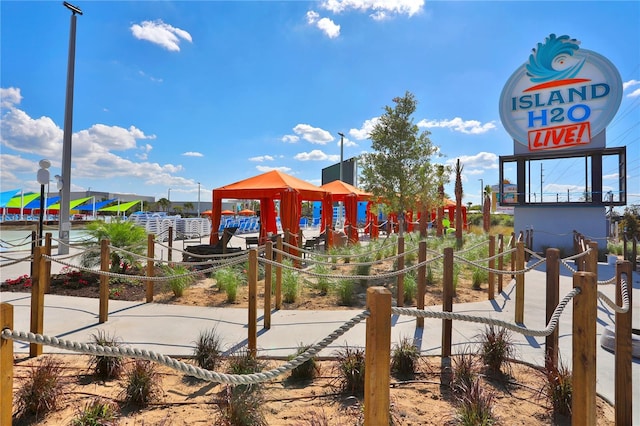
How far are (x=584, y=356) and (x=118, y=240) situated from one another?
326 inches

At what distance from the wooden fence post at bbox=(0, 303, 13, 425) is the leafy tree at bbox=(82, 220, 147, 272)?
20.5 ft

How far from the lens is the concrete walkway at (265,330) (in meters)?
3.87

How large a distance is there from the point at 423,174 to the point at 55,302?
1183cm

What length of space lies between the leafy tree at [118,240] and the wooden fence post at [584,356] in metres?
7.39

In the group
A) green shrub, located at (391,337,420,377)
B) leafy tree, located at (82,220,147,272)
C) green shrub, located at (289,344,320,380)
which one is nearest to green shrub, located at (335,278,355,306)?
green shrub, located at (391,337,420,377)

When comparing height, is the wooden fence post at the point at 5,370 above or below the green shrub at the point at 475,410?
above

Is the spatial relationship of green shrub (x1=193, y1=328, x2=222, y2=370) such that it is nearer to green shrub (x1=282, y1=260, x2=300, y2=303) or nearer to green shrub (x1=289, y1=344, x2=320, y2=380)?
green shrub (x1=289, y1=344, x2=320, y2=380)

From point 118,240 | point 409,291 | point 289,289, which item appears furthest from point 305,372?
point 118,240

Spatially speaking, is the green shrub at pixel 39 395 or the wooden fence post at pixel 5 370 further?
the green shrub at pixel 39 395

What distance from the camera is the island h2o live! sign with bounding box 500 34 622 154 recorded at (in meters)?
13.7

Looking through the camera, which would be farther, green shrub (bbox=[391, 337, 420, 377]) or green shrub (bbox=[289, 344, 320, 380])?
green shrub (bbox=[391, 337, 420, 377])

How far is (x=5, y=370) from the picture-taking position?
5.11ft

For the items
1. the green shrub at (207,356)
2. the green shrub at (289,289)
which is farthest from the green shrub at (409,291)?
the green shrub at (207,356)

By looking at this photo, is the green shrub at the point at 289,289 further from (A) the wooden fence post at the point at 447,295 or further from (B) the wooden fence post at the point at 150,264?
(A) the wooden fence post at the point at 447,295
